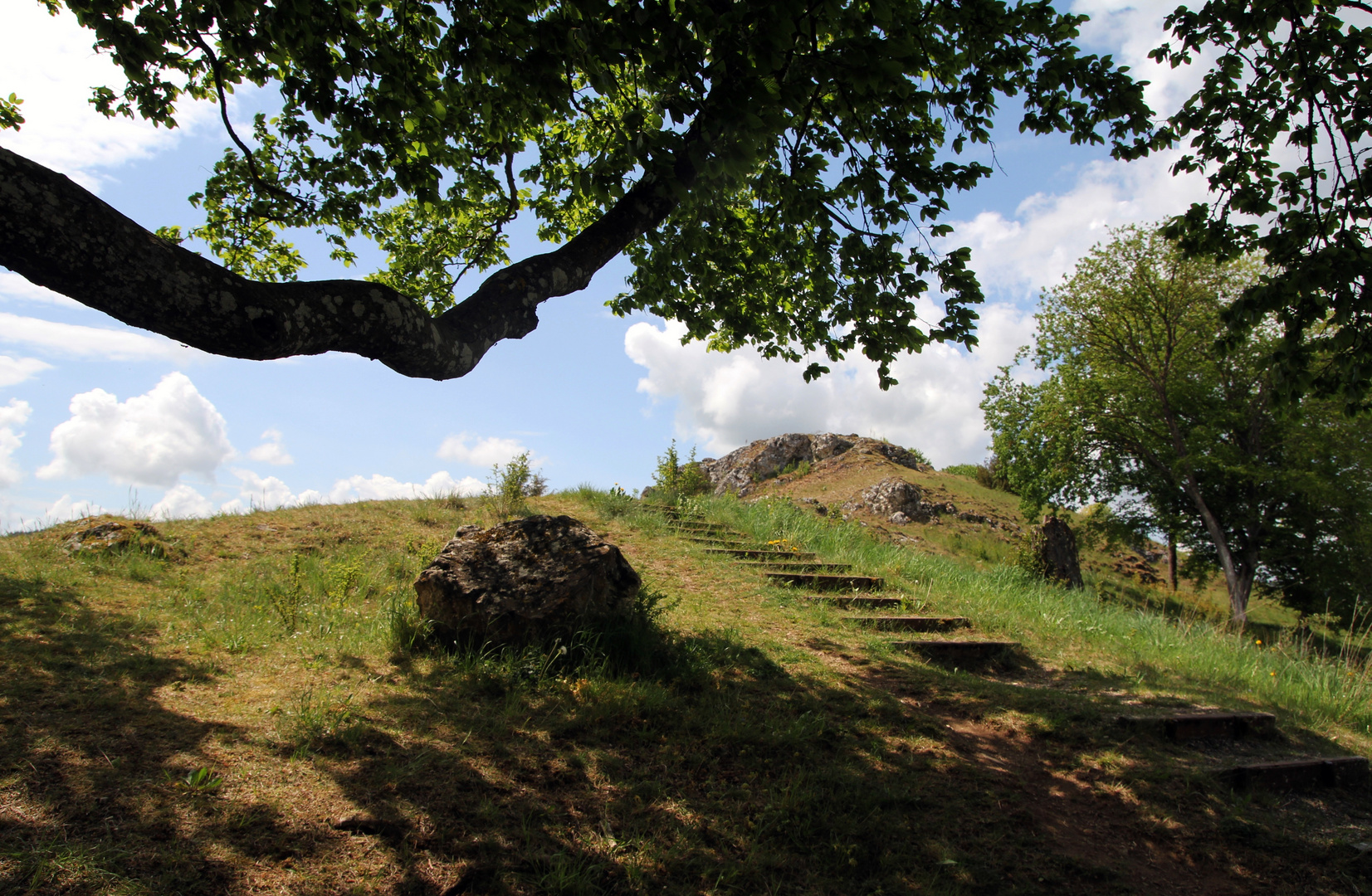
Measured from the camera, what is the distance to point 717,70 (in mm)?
4328

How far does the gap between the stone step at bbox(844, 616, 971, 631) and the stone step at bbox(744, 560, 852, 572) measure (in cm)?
195

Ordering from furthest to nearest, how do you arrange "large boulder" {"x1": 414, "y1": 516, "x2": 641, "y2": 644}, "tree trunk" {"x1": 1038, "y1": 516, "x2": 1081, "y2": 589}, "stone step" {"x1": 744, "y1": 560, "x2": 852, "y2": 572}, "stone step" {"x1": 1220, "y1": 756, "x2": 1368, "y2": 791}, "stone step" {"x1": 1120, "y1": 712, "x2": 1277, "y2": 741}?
"tree trunk" {"x1": 1038, "y1": 516, "x2": 1081, "y2": 589} → "stone step" {"x1": 744, "y1": 560, "x2": 852, "y2": 572} → "large boulder" {"x1": 414, "y1": 516, "x2": 641, "y2": 644} → "stone step" {"x1": 1120, "y1": 712, "x2": 1277, "y2": 741} → "stone step" {"x1": 1220, "y1": 756, "x2": 1368, "y2": 791}

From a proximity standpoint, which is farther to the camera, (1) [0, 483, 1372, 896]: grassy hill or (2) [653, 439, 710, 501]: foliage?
(2) [653, 439, 710, 501]: foliage

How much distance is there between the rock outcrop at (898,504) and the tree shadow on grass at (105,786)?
15475 millimetres

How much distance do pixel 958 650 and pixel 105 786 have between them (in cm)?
737

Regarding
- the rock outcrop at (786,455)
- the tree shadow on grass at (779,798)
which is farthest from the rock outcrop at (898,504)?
the tree shadow on grass at (779,798)

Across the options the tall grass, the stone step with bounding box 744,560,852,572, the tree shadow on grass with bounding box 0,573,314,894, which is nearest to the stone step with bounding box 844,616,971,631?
the tall grass

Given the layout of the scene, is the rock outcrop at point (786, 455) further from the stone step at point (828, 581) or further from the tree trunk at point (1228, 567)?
the stone step at point (828, 581)

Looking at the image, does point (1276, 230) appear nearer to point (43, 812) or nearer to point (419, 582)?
point (419, 582)

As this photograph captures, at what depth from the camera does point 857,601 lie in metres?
9.12

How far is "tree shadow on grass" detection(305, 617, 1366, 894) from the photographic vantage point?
3.12m

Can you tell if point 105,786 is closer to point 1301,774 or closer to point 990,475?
point 1301,774

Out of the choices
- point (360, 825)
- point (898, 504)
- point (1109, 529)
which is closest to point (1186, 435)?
point (1109, 529)

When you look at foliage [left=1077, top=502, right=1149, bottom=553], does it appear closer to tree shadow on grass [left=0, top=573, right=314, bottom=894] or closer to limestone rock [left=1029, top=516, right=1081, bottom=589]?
limestone rock [left=1029, top=516, right=1081, bottom=589]
